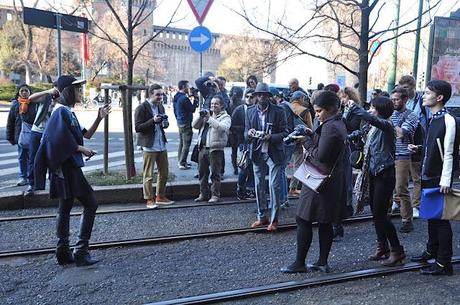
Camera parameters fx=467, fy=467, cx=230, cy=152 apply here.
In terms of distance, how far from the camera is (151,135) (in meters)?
7.34

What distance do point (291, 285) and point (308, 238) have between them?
0.53 metres

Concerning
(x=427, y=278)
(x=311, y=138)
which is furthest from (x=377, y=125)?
(x=427, y=278)

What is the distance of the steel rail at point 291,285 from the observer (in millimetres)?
4250

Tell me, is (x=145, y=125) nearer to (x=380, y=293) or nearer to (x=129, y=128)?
(x=129, y=128)

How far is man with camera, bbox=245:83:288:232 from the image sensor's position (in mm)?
6238

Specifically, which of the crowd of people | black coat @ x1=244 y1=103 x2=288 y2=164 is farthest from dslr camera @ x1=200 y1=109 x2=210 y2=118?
black coat @ x1=244 y1=103 x2=288 y2=164

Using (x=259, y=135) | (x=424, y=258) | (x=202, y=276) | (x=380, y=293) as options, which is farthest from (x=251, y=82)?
(x=380, y=293)

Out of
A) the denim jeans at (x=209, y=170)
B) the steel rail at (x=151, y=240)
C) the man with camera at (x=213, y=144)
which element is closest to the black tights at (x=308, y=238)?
the steel rail at (x=151, y=240)

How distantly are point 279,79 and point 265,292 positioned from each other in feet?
146

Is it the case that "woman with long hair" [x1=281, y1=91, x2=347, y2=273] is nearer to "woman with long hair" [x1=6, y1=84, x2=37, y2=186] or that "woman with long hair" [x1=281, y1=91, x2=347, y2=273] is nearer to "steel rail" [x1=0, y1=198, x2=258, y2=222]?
"steel rail" [x1=0, y1=198, x2=258, y2=222]

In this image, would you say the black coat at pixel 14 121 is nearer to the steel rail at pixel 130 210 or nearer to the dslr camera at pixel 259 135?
the steel rail at pixel 130 210

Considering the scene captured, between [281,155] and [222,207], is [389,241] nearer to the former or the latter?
[281,155]

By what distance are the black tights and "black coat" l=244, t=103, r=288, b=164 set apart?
1.57 meters

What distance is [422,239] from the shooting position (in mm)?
6098
